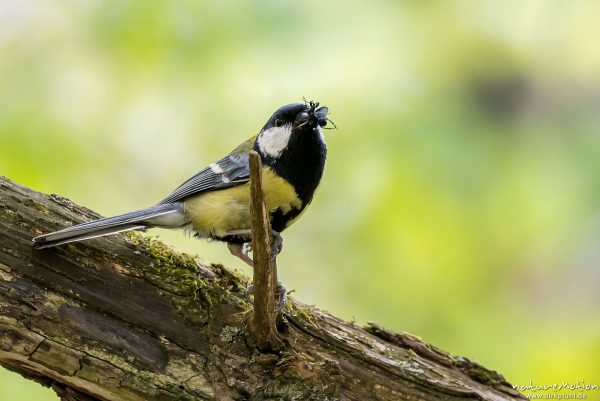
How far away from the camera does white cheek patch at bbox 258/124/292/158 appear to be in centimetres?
253

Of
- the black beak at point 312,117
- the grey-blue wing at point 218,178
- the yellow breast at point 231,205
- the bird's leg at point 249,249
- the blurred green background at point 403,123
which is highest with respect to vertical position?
the blurred green background at point 403,123

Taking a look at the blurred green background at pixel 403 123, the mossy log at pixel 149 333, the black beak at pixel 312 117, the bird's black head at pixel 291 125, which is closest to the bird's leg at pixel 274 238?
the mossy log at pixel 149 333

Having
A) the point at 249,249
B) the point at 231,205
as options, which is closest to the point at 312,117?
the point at 231,205

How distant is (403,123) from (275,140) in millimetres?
917

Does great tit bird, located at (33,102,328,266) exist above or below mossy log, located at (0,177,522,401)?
above

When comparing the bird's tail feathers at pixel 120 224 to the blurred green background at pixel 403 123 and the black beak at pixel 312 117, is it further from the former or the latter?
the blurred green background at pixel 403 123

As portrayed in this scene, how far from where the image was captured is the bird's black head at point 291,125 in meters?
2.48

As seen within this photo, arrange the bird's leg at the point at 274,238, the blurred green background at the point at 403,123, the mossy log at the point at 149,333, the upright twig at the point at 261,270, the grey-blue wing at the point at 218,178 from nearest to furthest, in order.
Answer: the upright twig at the point at 261,270 < the mossy log at the point at 149,333 < the bird's leg at the point at 274,238 < the grey-blue wing at the point at 218,178 < the blurred green background at the point at 403,123

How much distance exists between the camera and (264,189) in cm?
248

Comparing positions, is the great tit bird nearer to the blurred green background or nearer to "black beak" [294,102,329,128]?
"black beak" [294,102,329,128]

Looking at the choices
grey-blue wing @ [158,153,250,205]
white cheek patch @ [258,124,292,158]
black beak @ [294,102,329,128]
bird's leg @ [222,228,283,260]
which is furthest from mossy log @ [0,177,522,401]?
black beak @ [294,102,329,128]

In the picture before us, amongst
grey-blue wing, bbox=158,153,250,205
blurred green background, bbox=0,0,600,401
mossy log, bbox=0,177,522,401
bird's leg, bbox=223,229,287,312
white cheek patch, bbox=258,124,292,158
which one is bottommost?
Result: mossy log, bbox=0,177,522,401

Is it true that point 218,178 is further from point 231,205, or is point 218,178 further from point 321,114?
point 321,114

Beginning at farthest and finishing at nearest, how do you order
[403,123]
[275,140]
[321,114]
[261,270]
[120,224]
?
[403,123] → [275,140] → [321,114] → [120,224] → [261,270]
